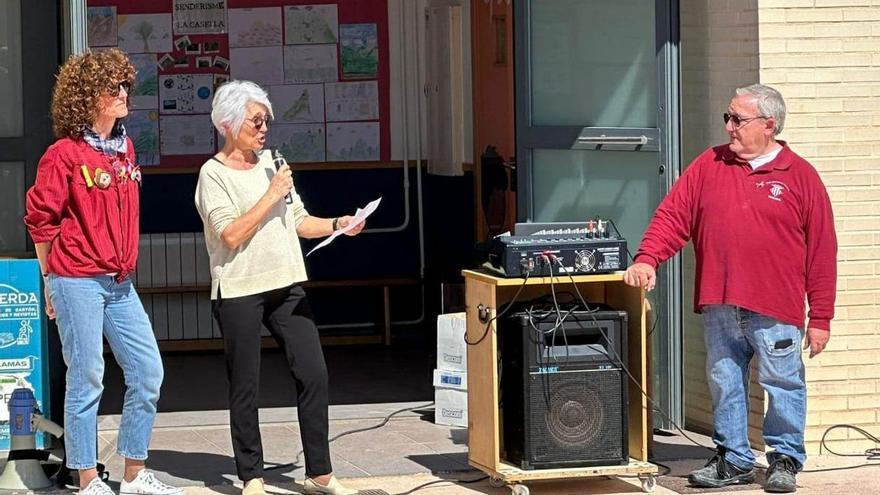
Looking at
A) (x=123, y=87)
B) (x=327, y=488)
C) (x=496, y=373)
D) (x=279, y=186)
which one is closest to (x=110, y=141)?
(x=123, y=87)

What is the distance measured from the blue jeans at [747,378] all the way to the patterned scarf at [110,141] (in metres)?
2.51

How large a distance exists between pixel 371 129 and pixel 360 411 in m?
3.41

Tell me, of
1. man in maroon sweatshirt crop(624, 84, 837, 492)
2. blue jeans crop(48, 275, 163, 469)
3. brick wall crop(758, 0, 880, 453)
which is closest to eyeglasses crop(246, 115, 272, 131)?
blue jeans crop(48, 275, 163, 469)

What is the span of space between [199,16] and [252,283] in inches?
206

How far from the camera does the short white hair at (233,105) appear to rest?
6.41m

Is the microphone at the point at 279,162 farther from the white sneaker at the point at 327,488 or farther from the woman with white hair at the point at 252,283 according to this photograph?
the white sneaker at the point at 327,488

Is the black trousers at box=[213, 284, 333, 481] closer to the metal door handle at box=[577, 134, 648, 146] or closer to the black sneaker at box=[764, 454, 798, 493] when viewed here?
→ the black sneaker at box=[764, 454, 798, 493]

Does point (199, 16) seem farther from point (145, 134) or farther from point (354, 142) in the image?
point (354, 142)

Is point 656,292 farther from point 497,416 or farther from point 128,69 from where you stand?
point 128,69

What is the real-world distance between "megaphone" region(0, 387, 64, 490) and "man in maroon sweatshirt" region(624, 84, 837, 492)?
2.54 meters

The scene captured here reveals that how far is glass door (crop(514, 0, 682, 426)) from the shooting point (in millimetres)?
7805

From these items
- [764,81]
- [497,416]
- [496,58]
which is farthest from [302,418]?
[496,58]

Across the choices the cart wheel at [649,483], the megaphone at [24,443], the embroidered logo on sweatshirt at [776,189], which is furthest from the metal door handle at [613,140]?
the megaphone at [24,443]

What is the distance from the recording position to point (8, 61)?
288 inches
